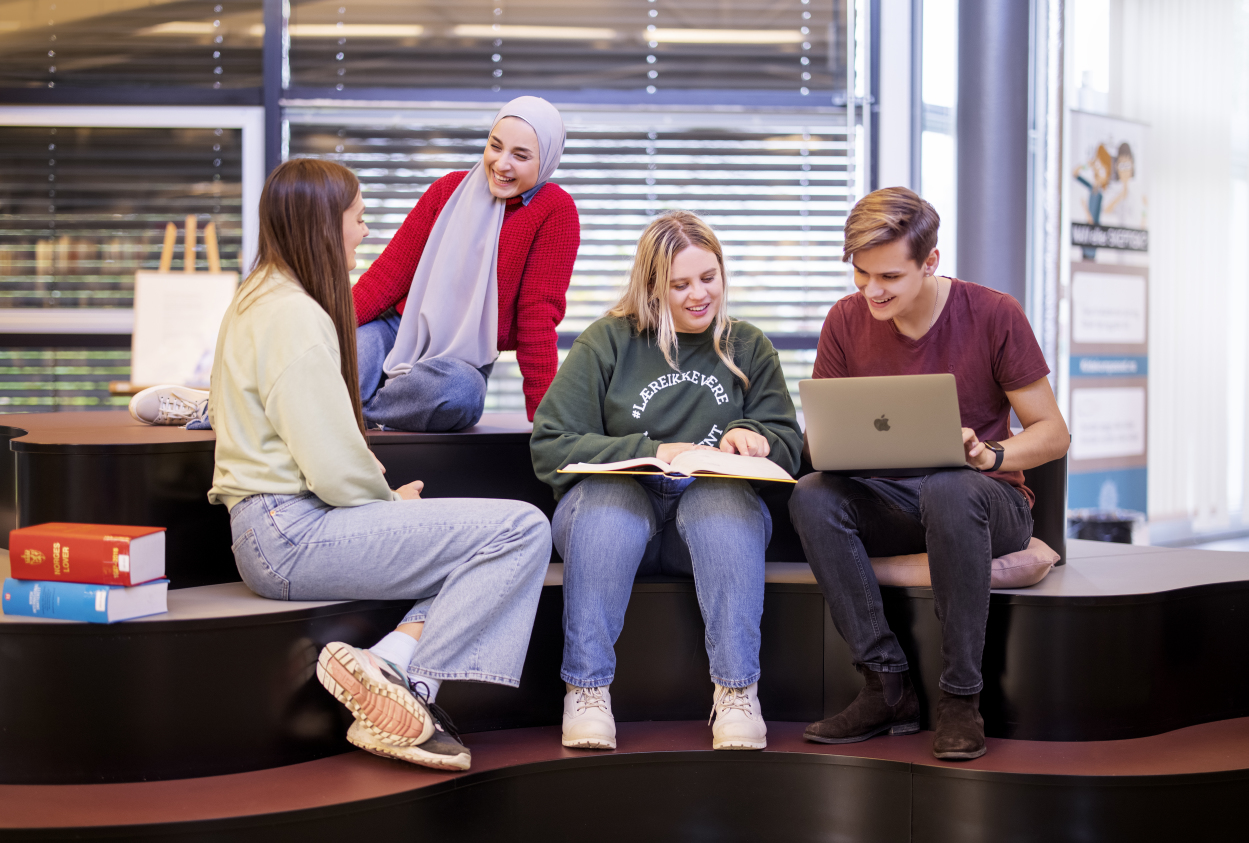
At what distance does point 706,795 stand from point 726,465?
23.6 inches

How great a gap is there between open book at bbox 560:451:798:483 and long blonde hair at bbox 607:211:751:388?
11.9 inches

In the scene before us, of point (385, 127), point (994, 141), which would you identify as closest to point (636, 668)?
point (994, 141)

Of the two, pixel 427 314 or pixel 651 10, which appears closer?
pixel 427 314

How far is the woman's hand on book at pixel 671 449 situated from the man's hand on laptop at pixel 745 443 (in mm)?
44

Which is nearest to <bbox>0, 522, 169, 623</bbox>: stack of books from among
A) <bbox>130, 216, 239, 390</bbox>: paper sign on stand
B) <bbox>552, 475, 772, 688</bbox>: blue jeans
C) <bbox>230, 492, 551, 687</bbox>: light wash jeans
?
<bbox>230, 492, 551, 687</bbox>: light wash jeans

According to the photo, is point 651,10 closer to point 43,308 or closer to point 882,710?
point 43,308

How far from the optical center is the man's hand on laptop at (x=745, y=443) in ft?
6.48

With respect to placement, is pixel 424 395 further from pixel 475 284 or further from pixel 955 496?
pixel 955 496

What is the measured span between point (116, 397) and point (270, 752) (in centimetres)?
292

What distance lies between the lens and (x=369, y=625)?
1841 millimetres

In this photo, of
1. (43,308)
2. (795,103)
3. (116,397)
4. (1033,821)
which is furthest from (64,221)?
(1033,821)

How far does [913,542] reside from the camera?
1971 millimetres

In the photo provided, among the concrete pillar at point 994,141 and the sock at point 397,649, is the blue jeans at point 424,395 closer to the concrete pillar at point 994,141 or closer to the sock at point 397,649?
the sock at point 397,649

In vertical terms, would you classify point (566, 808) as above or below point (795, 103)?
below
